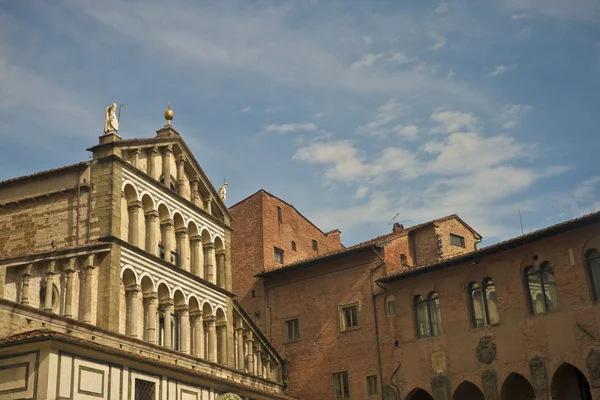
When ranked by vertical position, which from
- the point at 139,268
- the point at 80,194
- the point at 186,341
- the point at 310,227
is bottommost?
the point at 186,341

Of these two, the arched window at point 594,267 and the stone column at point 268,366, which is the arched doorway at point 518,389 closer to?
the arched window at point 594,267

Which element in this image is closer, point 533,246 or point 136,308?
point 136,308

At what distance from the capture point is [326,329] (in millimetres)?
33719

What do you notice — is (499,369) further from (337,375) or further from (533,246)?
(337,375)

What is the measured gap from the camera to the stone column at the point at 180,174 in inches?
1196

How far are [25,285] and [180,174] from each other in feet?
32.6

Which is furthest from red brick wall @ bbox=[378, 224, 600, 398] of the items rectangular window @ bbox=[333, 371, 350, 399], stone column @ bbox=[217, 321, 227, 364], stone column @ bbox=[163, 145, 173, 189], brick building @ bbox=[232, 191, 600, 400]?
stone column @ bbox=[163, 145, 173, 189]

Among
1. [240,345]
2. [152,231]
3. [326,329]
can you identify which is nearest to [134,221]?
[152,231]

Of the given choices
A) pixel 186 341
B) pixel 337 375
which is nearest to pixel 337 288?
pixel 337 375

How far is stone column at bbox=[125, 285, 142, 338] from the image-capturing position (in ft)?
82.5

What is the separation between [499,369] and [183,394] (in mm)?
10832

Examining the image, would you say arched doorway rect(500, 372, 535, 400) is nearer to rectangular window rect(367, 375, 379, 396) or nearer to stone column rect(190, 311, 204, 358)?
rectangular window rect(367, 375, 379, 396)

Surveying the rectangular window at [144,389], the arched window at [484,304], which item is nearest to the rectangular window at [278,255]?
the arched window at [484,304]

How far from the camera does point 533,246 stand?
1120 inches
